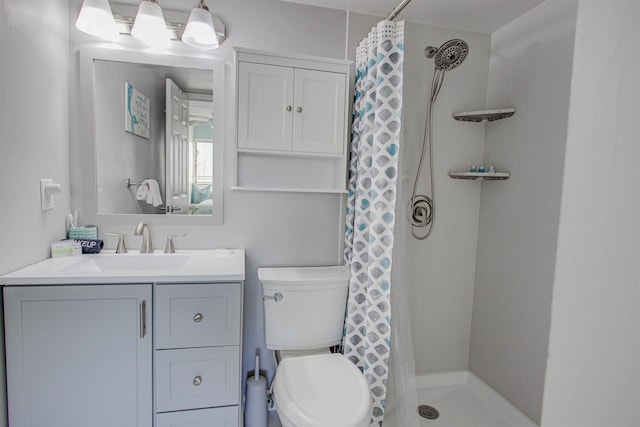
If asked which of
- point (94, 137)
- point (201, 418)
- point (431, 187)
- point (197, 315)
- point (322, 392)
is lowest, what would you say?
point (201, 418)

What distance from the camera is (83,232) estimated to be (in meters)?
1.64

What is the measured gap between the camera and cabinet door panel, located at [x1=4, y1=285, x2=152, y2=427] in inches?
48.6

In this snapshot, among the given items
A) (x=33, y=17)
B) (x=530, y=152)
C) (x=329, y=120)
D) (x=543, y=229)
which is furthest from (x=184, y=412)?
(x=530, y=152)

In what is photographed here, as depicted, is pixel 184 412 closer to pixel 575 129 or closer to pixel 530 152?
pixel 575 129

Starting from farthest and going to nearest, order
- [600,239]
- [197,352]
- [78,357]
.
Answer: [197,352] → [78,357] → [600,239]

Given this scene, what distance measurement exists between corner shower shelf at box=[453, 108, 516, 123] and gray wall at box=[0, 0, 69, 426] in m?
2.16

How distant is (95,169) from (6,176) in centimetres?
45

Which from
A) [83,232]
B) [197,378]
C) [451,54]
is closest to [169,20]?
[83,232]

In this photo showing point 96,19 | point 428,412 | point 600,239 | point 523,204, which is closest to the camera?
point 600,239

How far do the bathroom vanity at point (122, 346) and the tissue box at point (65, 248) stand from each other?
10 cm

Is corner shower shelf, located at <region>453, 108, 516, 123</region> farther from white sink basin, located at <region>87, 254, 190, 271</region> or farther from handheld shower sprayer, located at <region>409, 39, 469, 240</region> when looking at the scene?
white sink basin, located at <region>87, 254, 190, 271</region>

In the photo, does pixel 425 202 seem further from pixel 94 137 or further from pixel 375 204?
pixel 94 137

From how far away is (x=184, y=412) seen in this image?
4.55 ft

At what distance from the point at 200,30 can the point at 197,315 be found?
1356mm
